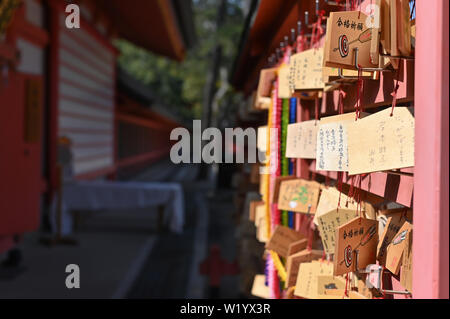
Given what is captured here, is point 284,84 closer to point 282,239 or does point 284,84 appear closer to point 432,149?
point 282,239

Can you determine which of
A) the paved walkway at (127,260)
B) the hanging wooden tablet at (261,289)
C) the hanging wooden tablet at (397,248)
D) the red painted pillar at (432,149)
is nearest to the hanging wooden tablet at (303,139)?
the hanging wooden tablet at (397,248)

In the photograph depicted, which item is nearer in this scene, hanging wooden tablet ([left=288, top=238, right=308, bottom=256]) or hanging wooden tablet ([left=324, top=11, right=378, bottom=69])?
hanging wooden tablet ([left=324, top=11, right=378, bottom=69])

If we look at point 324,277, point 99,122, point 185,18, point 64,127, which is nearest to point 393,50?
point 324,277

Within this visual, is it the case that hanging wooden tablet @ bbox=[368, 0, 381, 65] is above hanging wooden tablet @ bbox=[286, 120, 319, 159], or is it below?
above

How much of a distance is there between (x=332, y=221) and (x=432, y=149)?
603 mm

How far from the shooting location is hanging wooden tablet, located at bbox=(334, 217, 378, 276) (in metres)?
1.26

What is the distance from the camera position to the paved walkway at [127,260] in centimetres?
507

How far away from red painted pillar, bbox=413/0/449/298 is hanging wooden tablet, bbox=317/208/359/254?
18.3 inches

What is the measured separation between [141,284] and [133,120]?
47.3ft

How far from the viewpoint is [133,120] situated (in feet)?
63.9

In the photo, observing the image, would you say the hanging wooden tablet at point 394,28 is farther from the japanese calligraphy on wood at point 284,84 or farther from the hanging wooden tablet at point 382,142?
Answer: the japanese calligraphy on wood at point 284,84

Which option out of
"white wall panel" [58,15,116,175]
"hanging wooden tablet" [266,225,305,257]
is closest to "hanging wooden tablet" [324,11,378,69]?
"hanging wooden tablet" [266,225,305,257]

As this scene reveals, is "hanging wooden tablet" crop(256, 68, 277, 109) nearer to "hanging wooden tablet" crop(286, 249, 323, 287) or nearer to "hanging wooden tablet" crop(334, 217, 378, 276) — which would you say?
"hanging wooden tablet" crop(286, 249, 323, 287)

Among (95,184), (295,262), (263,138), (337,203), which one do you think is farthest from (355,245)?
(95,184)
